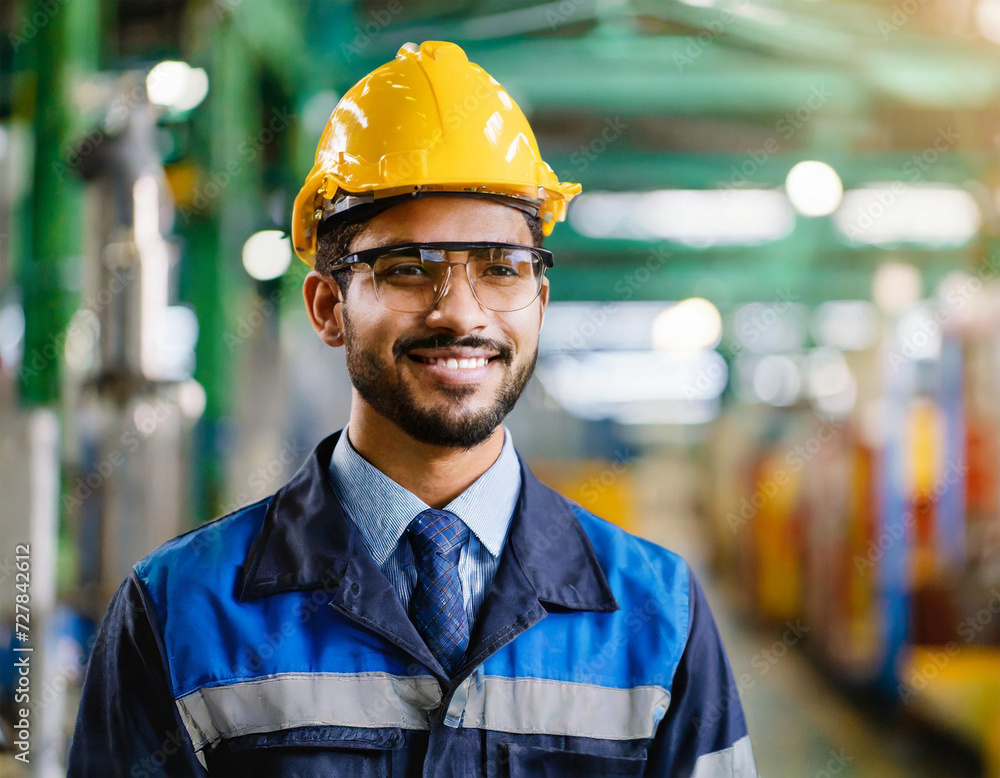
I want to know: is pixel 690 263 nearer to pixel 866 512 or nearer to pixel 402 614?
pixel 866 512

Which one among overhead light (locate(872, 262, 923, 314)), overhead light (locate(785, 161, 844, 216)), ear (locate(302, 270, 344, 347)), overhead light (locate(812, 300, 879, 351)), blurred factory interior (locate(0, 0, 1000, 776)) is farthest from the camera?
overhead light (locate(812, 300, 879, 351))

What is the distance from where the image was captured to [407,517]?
177 cm

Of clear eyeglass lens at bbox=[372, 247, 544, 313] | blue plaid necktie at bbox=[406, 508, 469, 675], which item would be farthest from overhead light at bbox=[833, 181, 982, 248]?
blue plaid necktie at bbox=[406, 508, 469, 675]

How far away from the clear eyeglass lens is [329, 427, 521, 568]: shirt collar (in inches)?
13.6

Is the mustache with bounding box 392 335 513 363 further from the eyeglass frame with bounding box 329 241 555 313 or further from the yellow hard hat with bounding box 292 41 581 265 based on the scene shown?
the yellow hard hat with bounding box 292 41 581 265

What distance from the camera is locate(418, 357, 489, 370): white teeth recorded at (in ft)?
5.61

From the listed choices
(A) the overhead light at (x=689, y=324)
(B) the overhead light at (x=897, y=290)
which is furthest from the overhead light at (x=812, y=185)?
(A) the overhead light at (x=689, y=324)

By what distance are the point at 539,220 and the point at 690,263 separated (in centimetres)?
999

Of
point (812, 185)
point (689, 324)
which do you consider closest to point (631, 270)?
point (689, 324)

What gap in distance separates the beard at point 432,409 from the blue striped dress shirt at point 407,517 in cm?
12

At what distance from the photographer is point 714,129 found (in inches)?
352

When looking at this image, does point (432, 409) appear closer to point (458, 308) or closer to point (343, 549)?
point (458, 308)

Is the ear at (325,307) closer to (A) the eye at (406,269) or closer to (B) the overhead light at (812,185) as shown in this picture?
(A) the eye at (406,269)

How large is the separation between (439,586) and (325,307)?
65 cm
